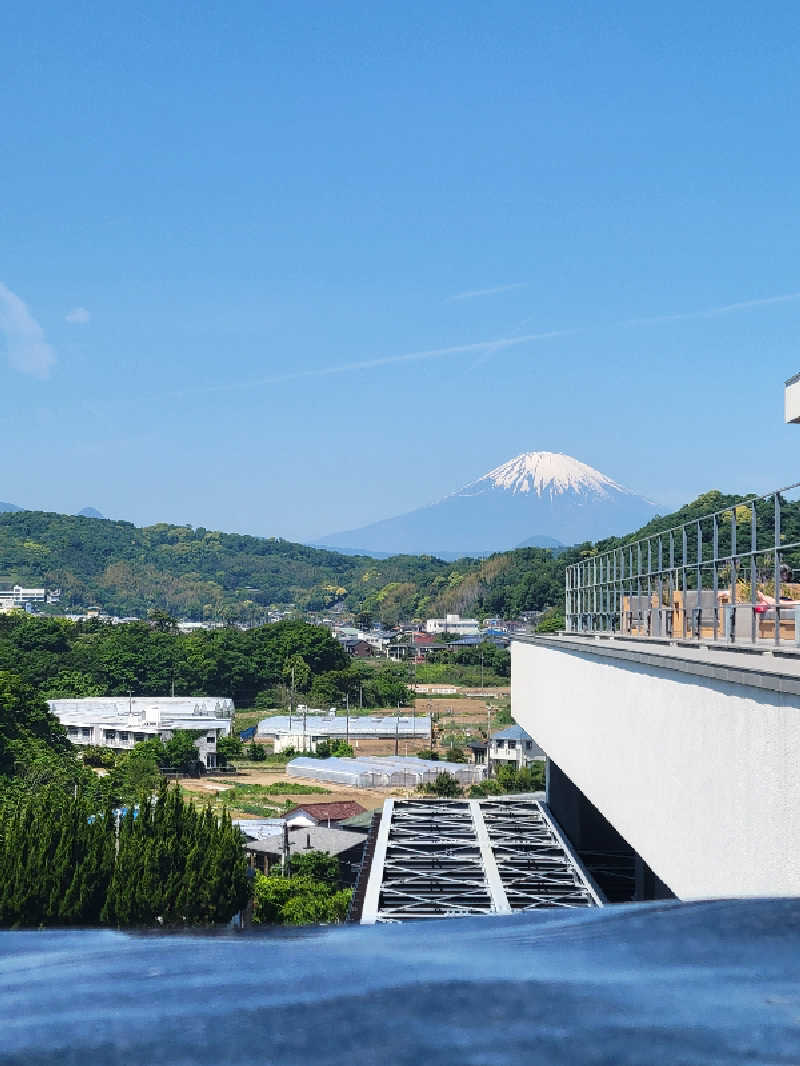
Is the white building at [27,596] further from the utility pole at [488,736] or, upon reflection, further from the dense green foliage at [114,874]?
the dense green foliage at [114,874]

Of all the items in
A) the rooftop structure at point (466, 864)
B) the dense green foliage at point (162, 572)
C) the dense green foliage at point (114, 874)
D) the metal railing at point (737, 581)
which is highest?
the dense green foliage at point (162, 572)

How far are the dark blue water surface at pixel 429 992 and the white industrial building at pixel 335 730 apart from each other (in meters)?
47.0

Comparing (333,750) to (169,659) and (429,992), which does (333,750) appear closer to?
(169,659)

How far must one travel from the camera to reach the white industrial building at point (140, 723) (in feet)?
148

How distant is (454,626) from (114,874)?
91203mm

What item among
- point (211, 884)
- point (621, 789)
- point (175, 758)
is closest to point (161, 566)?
point (175, 758)

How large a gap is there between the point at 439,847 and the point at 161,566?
17255cm

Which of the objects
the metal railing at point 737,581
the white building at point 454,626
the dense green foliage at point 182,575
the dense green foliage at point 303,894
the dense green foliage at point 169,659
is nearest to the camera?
the metal railing at point 737,581

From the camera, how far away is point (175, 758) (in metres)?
41.7

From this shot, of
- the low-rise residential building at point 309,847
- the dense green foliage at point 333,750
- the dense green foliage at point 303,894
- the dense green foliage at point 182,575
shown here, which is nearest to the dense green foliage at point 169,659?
the dense green foliage at point 333,750

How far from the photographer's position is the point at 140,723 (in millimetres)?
47188

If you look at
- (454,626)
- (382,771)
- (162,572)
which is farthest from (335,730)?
(162,572)

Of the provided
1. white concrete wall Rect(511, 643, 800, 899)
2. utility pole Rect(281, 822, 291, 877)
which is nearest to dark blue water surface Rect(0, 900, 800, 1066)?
white concrete wall Rect(511, 643, 800, 899)

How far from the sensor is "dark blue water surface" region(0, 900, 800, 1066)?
34.5 inches
